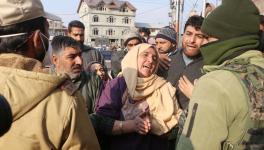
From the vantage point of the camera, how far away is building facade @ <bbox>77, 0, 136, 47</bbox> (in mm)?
82125

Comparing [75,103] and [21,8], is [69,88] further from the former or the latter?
[21,8]

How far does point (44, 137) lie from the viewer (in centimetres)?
161

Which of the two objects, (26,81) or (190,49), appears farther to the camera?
(190,49)

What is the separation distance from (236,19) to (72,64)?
183 centimetres

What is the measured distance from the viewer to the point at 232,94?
1626 mm

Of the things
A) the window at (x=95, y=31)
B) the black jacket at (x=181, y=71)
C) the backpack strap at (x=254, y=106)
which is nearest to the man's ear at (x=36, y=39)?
the backpack strap at (x=254, y=106)

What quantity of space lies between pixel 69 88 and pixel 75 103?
84 millimetres

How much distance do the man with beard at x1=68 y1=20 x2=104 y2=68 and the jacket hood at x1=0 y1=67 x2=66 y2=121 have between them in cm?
326

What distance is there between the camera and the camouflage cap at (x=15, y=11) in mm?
1619

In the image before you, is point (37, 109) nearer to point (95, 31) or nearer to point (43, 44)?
point (43, 44)

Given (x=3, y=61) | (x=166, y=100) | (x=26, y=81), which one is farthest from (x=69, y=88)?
(x=166, y=100)

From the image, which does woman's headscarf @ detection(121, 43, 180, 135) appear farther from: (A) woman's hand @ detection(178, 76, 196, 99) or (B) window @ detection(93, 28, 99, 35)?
(B) window @ detection(93, 28, 99, 35)

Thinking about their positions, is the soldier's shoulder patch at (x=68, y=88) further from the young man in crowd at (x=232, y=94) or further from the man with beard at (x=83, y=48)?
the man with beard at (x=83, y=48)

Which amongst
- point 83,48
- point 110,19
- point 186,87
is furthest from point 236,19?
point 110,19
